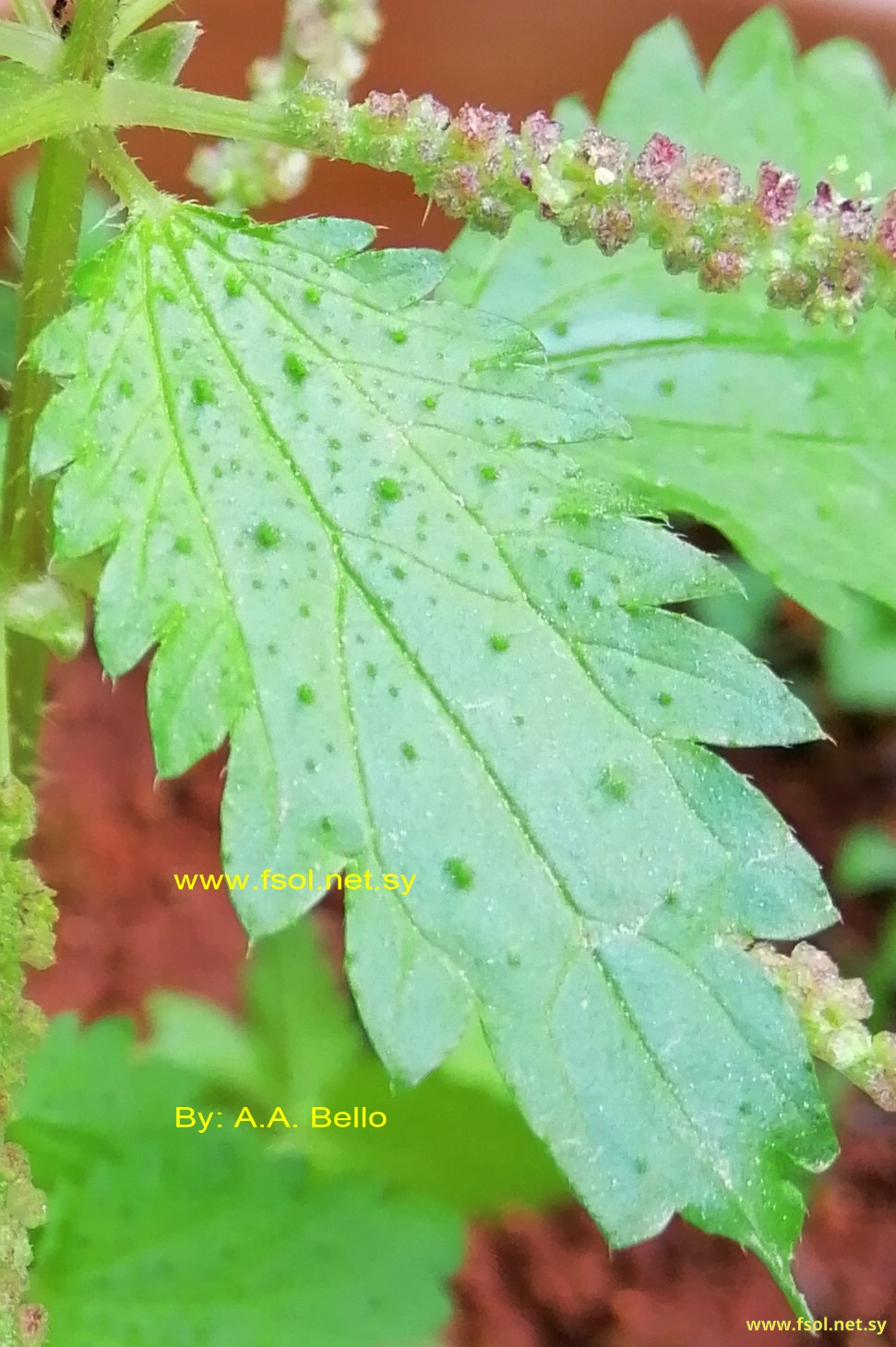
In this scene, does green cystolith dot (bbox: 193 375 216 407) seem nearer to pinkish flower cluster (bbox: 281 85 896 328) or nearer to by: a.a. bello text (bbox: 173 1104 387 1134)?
pinkish flower cluster (bbox: 281 85 896 328)

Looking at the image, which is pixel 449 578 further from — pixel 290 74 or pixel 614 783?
pixel 290 74

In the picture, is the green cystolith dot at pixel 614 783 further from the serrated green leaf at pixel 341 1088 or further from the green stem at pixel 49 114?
the serrated green leaf at pixel 341 1088

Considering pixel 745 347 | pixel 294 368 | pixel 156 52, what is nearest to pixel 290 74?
pixel 156 52

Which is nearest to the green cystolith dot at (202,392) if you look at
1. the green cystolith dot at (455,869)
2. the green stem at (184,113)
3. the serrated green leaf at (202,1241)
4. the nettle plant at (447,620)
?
the nettle plant at (447,620)

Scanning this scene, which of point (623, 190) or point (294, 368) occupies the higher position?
point (623, 190)

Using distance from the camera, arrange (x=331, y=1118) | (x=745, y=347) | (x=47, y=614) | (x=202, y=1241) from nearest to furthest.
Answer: (x=47, y=614) < (x=745, y=347) < (x=202, y=1241) < (x=331, y=1118)

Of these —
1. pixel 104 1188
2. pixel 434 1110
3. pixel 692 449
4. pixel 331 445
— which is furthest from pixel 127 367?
pixel 434 1110
